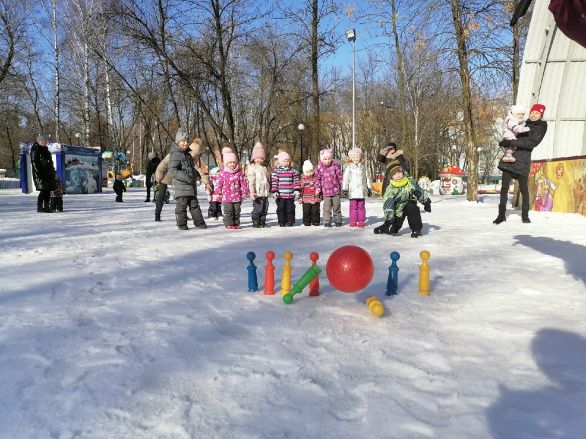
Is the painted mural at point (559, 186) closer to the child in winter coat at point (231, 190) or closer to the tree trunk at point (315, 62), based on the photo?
the child in winter coat at point (231, 190)

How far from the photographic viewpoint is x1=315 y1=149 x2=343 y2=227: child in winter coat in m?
9.78

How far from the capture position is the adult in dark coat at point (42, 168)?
11702mm

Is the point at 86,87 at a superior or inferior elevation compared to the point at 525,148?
superior

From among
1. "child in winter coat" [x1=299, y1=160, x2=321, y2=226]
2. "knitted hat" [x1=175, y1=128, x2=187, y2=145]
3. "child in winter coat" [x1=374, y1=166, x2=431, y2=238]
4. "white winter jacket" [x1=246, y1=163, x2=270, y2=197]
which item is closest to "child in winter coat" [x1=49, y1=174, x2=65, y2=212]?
"knitted hat" [x1=175, y1=128, x2=187, y2=145]

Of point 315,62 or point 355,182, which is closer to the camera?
point 355,182

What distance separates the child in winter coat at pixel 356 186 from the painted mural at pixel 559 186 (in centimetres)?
477

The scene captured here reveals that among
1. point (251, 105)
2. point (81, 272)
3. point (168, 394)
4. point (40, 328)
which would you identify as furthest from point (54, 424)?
point (251, 105)

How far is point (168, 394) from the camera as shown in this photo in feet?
7.54

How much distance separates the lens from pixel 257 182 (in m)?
9.79

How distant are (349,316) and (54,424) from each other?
2.21 meters

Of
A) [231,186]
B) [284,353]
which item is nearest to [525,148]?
[231,186]

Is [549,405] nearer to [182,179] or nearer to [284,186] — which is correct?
[182,179]

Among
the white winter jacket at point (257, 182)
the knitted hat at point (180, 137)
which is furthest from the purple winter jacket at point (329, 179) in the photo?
the knitted hat at point (180, 137)

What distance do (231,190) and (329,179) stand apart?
2150 mm
